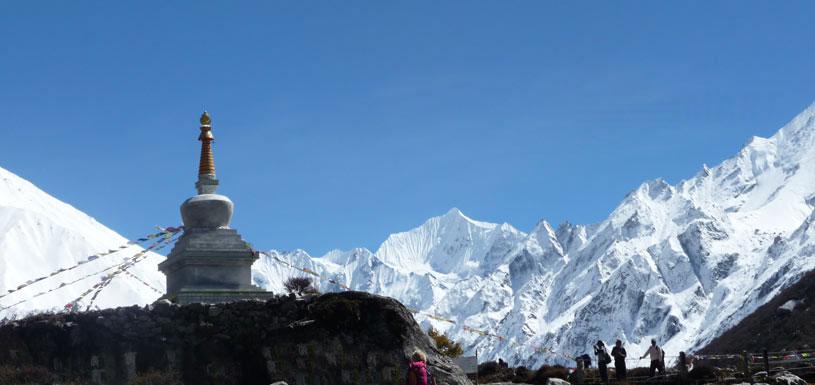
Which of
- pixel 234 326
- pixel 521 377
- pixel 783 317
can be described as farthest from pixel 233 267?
pixel 783 317

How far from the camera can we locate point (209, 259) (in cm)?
3772

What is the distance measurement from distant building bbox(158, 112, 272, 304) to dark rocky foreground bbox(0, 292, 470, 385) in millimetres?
10061

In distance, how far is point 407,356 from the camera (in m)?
25.5

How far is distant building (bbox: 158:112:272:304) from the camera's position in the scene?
1448 inches

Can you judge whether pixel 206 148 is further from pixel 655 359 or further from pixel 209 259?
pixel 655 359

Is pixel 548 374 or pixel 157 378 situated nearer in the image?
pixel 157 378

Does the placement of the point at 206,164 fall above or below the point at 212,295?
above

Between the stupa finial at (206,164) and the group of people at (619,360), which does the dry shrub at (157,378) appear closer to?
the group of people at (619,360)

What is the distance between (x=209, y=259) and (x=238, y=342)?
460 inches

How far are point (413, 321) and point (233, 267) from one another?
12.8 metres

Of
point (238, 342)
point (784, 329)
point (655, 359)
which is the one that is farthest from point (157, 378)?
point (784, 329)

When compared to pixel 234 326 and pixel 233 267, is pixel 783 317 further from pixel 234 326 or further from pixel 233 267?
pixel 234 326

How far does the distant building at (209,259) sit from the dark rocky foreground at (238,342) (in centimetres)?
1006

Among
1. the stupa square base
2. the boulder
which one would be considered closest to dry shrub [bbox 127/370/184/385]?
the stupa square base
